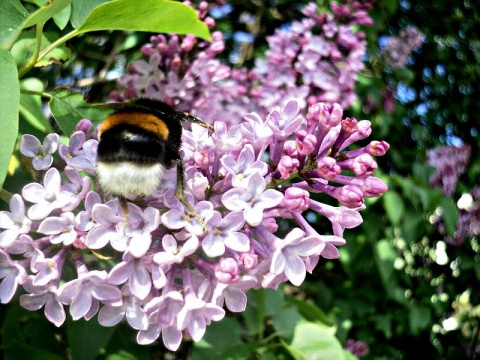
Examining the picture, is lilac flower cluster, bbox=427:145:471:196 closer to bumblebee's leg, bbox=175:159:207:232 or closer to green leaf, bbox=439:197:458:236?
green leaf, bbox=439:197:458:236

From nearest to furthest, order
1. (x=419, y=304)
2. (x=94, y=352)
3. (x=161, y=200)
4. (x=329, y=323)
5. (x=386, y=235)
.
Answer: (x=161, y=200)
(x=94, y=352)
(x=329, y=323)
(x=386, y=235)
(x=419, y=304)

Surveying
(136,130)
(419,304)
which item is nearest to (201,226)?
(136,130)

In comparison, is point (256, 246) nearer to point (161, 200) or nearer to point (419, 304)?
point (161, 200)

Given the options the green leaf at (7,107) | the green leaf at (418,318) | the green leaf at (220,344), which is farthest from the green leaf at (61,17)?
the green leaf at (418,318)

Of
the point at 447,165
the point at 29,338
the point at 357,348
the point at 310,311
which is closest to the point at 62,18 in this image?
the point at 29,338

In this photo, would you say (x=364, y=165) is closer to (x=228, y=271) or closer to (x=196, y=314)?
(x=228, y=271)

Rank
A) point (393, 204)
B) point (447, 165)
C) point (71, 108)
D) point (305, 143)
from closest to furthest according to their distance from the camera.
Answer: point (305, 143), point (71, 108), point (393, 204), point (447, 165)
